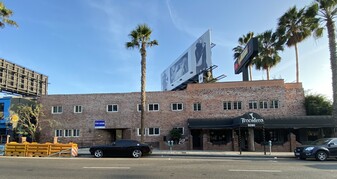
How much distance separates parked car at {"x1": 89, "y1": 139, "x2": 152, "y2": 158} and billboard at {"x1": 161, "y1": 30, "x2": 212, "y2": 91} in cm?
2355

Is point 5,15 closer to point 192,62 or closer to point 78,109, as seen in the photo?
point 78,109

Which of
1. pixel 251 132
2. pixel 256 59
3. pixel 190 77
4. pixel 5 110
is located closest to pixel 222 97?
pixel 251 132

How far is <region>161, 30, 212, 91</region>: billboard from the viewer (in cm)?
4303

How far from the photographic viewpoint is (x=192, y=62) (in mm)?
48656

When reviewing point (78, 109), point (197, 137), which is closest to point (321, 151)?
point (197, 137)

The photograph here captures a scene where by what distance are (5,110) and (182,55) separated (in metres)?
31.4

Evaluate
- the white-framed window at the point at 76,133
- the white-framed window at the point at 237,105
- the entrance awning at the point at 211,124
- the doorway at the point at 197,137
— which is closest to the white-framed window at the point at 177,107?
the entrance awning at the point at 211,124

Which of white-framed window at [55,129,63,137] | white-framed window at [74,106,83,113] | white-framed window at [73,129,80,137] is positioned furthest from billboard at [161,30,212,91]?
white-framed window at [55,129,63,137]

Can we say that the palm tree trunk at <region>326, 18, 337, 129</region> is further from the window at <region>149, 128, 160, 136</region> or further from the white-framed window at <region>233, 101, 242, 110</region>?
the window at <region>149, 128, 160, 136</region>

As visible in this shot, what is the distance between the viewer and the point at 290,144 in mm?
27547

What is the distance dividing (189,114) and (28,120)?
19146mm

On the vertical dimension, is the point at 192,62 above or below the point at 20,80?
above

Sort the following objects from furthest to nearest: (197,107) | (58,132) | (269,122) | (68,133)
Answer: (58,132)
(68,133)
(197,107)
(269,122)

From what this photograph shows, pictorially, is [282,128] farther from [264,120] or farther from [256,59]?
[256,59]
